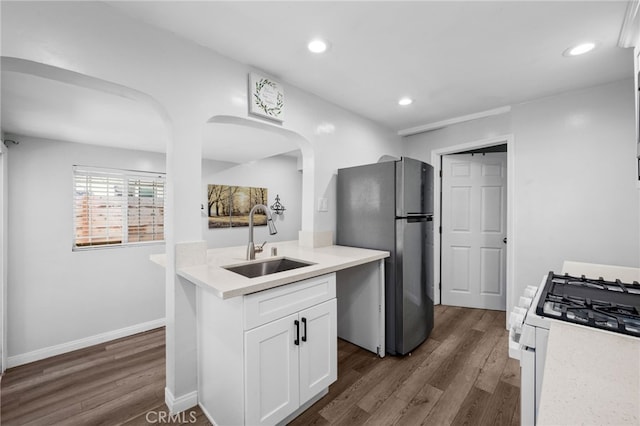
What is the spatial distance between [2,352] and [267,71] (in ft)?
11.0

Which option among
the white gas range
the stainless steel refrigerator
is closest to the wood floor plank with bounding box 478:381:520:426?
the stainless steel refrigerator

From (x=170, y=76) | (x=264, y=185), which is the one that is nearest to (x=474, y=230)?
(x=264, y=185)

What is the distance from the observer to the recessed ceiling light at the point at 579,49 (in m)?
1.78

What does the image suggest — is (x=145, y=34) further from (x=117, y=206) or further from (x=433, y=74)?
(x=117, y=206)

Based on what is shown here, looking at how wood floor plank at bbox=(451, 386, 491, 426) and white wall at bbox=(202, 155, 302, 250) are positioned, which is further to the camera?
white wall at bbox=(202, 155, 302, 250)

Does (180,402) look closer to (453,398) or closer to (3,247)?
(453,398)

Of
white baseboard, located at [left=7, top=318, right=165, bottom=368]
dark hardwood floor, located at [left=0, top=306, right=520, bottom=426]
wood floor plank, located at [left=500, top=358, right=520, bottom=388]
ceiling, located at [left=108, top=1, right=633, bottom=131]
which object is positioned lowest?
white baseboard, located at [left=7, top=318, right=165, bottom=368]

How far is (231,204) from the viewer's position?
4.47m

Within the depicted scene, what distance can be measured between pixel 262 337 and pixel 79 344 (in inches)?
111

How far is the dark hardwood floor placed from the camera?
5.40 feet

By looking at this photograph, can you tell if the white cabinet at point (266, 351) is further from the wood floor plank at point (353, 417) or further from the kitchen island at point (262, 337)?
the wood floor plank at point (353, 417)

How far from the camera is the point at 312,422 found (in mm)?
1583

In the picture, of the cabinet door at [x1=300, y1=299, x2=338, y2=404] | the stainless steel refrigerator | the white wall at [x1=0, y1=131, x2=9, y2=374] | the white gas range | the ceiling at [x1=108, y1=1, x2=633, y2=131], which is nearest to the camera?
the white gas range

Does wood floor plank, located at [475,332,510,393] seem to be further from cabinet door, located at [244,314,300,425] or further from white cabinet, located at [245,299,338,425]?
cabinet door, located at [244,314,300,425]
